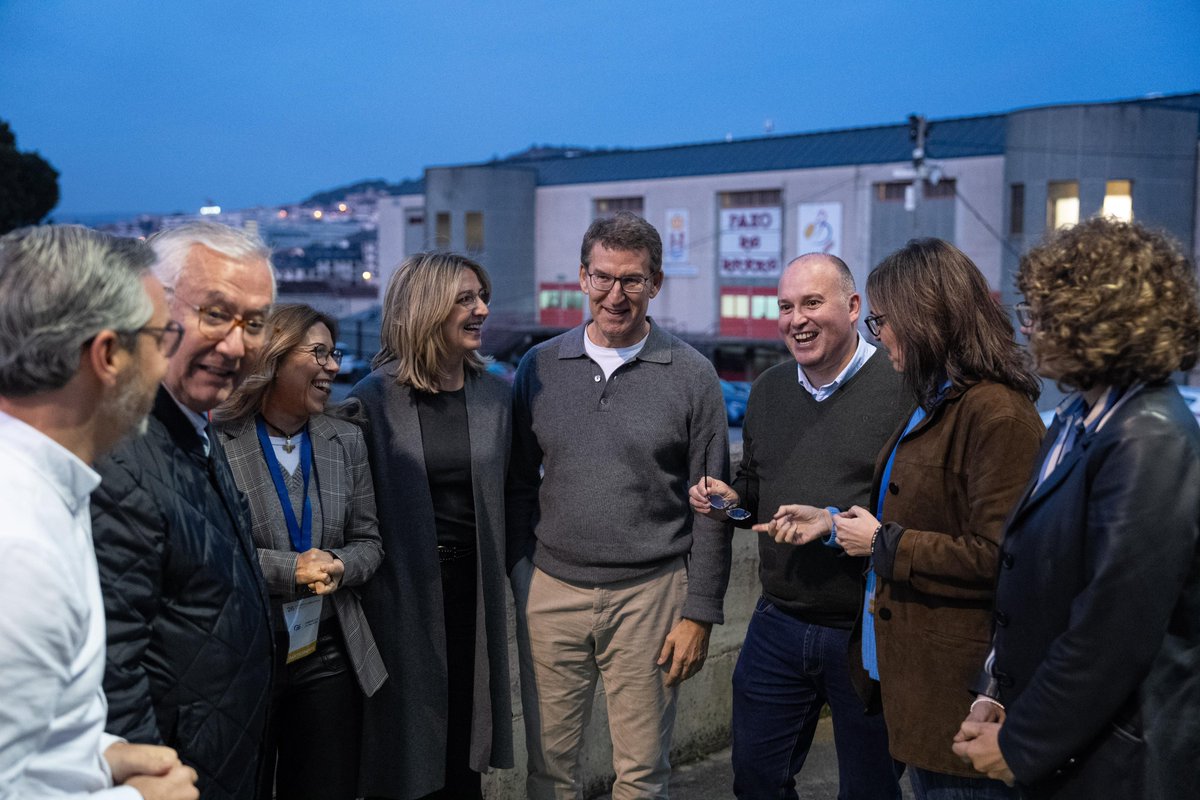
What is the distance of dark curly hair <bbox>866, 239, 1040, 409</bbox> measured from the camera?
277 centimetres

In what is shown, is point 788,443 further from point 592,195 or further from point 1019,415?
point 592,195

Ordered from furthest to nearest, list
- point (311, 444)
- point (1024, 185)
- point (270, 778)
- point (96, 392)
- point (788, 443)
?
point (1024, 185) < point (788, 443) < point (311, 444) < point (270, 778) < point (96, 392)

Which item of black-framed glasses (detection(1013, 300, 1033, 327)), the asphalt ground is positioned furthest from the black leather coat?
the asphalt ground

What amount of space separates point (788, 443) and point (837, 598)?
53 cm

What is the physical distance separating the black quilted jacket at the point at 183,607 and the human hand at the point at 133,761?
182mm

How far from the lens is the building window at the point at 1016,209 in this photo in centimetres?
3522

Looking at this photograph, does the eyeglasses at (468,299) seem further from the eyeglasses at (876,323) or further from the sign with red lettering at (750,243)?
the sign with red lettering at (750,243)

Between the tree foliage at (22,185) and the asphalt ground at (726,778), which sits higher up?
the tree foliage at (22,185)

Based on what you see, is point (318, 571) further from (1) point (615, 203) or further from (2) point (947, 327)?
(1) point (615, 203)

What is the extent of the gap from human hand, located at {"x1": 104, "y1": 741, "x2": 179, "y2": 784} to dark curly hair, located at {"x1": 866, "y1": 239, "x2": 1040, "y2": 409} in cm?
206

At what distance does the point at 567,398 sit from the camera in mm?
3627

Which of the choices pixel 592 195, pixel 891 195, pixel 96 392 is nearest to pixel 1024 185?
pixel 891 195

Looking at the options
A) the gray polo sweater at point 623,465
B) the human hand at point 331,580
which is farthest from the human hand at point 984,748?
the human hand at point 331,580

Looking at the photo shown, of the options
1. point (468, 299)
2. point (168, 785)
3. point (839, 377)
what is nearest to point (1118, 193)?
point (839, 377)
